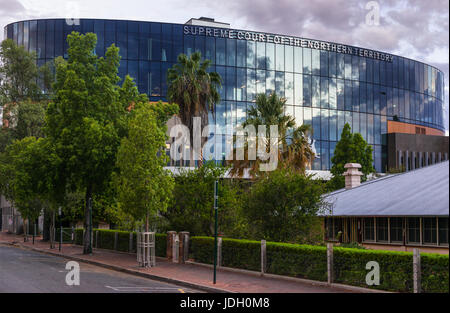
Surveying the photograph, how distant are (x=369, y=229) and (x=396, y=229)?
6.35ft

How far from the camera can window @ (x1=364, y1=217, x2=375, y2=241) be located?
26.0m

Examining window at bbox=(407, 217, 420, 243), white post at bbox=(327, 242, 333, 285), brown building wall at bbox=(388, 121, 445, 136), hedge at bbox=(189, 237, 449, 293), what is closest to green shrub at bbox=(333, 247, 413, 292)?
hedge at bbox=(189, 237, 449, 293)

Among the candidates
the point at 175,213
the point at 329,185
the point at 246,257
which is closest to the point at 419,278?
the point at 246,257

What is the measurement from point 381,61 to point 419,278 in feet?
197

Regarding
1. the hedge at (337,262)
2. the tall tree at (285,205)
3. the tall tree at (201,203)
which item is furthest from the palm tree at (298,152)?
the tall tree at (285,205)

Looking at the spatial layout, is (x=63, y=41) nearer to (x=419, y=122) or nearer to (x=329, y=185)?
(x=329, y=185)

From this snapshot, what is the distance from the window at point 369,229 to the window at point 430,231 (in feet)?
11.1

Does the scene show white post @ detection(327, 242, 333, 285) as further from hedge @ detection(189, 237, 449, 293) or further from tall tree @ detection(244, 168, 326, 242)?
tall tree @ detection(244, 168, 326, 242)

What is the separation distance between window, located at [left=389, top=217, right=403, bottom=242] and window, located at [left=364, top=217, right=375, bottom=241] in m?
1.36

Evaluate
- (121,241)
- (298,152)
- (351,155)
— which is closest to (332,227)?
(298,152)

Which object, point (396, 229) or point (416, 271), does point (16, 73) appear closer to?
point (396, 229)

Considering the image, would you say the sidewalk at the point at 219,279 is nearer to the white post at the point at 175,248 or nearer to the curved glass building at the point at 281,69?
the white post at the point at 175,248

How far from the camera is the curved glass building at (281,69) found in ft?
198

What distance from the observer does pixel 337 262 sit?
18281 millimetres
